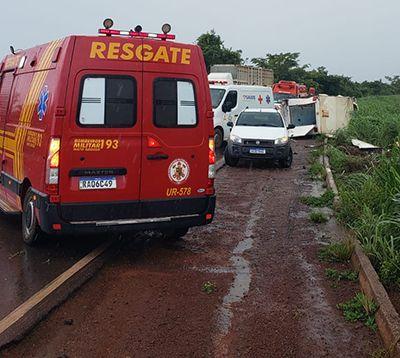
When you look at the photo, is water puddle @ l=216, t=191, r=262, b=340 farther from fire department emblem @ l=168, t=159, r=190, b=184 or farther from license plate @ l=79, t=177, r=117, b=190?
license plate @ l=79, t=177, r=117, b=190

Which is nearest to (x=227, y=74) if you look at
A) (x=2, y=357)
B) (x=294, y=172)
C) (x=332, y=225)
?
(x=294, y=172)

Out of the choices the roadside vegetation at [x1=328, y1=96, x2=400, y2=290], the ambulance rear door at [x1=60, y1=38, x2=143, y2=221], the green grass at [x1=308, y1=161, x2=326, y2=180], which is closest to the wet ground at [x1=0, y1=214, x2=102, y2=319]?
the ambulance rear door at [x1=60, y1=38, x2=143, y2=221]

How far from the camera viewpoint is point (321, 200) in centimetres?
930

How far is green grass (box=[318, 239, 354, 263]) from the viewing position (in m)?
5.96

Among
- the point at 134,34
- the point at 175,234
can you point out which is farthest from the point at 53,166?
the point at 175,234

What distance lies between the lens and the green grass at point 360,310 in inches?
172

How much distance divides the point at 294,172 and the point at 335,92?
5068cm

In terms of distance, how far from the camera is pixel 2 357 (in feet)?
12.1

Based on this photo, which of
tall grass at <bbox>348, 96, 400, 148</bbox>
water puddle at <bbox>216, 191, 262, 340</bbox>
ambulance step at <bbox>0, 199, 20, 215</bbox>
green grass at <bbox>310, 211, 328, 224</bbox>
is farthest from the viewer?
tall grass at <bbox>348, 96, 400, 148</bbox>

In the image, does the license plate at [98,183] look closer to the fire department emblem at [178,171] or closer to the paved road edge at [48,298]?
the fire department emblem at [178,171]

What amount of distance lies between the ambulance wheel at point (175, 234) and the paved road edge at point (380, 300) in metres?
2.07

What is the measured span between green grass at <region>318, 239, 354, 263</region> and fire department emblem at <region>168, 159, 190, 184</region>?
1844mm

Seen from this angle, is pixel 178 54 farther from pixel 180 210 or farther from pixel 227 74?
pixel 227 74

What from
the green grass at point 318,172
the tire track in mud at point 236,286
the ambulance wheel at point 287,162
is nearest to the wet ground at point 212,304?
the tire track in mud at point 236,286
